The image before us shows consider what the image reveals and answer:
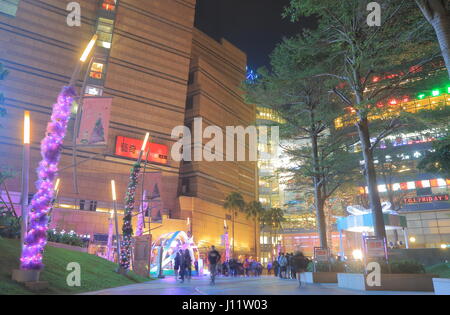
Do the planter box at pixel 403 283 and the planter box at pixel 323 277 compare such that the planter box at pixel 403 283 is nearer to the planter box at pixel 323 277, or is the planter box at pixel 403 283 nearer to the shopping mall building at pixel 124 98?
the planter box at pixel 323 277

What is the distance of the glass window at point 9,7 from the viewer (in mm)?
47794

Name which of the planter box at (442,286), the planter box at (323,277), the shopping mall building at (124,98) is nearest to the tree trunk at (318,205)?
the planter box at (323,277)

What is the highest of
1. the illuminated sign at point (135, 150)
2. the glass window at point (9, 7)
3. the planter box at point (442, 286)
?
the glass window at point (9, 7)

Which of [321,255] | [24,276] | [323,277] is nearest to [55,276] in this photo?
[24,276]

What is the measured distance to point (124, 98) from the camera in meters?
55.8

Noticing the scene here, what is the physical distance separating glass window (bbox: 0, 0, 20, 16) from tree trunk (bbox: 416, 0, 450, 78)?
5705 centimetres

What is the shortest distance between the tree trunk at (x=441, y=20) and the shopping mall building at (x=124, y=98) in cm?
3459

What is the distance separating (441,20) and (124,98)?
5280cm

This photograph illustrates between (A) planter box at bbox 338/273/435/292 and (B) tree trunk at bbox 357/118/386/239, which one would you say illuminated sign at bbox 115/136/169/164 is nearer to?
(B) tree trunk at bbox 357/118/386/239

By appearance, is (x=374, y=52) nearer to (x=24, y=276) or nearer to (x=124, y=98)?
(x=24, y=276)

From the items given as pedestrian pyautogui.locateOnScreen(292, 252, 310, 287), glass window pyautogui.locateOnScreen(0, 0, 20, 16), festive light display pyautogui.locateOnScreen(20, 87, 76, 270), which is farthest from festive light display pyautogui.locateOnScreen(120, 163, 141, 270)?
glass window pyautogui.locateOnScreen(0, 0, 20, 16)

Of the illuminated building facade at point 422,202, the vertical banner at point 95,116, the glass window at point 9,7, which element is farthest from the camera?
the glass window at point 9,7

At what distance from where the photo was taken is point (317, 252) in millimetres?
16469
